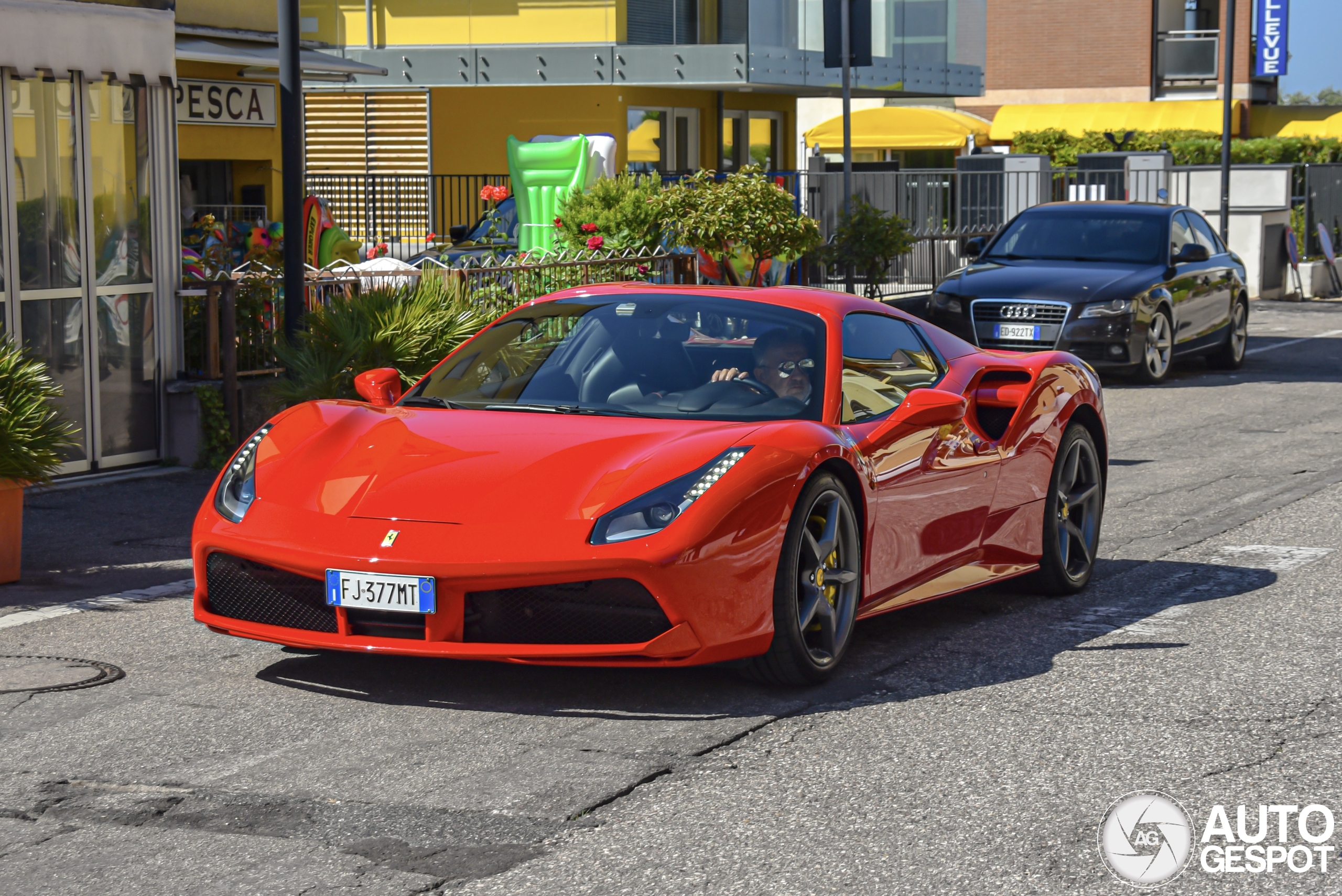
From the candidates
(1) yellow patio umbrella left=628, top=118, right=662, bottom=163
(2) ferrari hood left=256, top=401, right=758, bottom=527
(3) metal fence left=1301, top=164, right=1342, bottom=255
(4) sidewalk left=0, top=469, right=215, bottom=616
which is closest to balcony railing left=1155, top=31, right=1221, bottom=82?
(3) metal fence left=1301, top=164, right=1342, bottom=255

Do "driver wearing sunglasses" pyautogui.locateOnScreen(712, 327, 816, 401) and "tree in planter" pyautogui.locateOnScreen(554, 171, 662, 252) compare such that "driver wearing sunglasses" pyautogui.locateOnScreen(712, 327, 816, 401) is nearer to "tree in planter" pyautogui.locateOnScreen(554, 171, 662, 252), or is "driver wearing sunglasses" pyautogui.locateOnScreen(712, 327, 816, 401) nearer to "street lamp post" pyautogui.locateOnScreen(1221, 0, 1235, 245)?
"tree in planter" pyautogui.locateOnScreen(554, 171, 662, 252)

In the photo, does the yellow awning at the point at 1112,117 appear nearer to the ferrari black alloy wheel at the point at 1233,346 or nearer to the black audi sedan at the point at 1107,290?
the ferrari black alloy wheel at the point at 1233,346

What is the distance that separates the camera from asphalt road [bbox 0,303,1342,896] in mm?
4180

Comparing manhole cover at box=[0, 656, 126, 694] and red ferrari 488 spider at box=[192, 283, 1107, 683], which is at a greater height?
red ferrari 488 spider at box=[192, 283, 1107, 683]

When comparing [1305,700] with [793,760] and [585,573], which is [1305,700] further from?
[585,573]

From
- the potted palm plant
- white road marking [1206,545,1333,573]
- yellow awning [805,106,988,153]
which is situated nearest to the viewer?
the potted palm plant

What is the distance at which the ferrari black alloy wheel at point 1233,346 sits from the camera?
713 inches

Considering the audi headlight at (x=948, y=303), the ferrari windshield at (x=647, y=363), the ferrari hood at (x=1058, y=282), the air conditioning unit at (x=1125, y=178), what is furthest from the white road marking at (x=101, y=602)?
the air conditioning unit at (x=1125, y=178)

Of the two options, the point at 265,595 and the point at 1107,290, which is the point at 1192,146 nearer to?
the point at 1107,290

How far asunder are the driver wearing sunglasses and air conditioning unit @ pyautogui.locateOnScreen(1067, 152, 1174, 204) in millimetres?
22868

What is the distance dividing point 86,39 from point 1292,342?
49.8ft

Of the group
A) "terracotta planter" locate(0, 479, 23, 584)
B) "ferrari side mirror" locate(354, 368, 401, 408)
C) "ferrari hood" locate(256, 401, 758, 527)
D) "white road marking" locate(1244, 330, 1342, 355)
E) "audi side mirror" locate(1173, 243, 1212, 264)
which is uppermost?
"audi side mirror" locate(1173, 243, 1212, 264)

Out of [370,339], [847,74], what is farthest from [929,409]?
[847,74]

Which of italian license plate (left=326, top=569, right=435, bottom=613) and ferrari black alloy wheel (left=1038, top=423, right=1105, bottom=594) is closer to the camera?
italian license plate (left=326, top=569, right=435, bottom=613)
